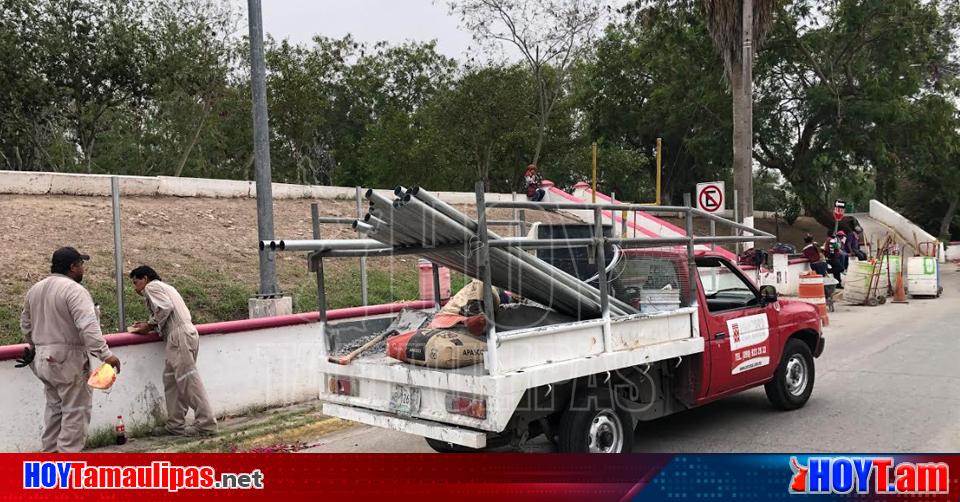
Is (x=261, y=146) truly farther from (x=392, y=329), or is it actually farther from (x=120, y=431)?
(x=392, y=329)

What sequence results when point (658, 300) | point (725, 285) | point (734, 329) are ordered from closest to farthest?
point (658, 300), point (734, 329), point (725, 285)

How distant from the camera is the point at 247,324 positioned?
24.7ft

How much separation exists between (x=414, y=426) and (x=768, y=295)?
3617 millimetres

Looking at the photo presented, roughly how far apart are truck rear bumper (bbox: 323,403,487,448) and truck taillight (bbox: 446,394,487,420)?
111 millimetres

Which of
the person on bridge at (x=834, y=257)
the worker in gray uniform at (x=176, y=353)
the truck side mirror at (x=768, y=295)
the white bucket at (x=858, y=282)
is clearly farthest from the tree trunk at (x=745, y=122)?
the worker in gray uniform at (x=176, y=353)

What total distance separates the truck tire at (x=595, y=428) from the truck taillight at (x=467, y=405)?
774 mm

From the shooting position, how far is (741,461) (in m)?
5.21

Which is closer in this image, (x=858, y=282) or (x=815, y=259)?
(x=815, y=259)

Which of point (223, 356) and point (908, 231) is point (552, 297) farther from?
point (908, 231)

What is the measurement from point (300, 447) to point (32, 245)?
6.25 metres

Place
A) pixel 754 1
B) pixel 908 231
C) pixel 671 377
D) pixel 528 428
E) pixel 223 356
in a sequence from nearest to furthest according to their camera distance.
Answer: pixel 528 428 → pixel 671 377 → pixel 223 356 → pixel 754 1 → pixel 908 231

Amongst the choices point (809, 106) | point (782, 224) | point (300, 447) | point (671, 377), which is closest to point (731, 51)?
point (809, 106)

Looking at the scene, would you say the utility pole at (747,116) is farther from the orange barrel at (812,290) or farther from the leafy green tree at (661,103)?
the leafy green tree at (661,103)

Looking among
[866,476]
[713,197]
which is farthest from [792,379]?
[713,197]
